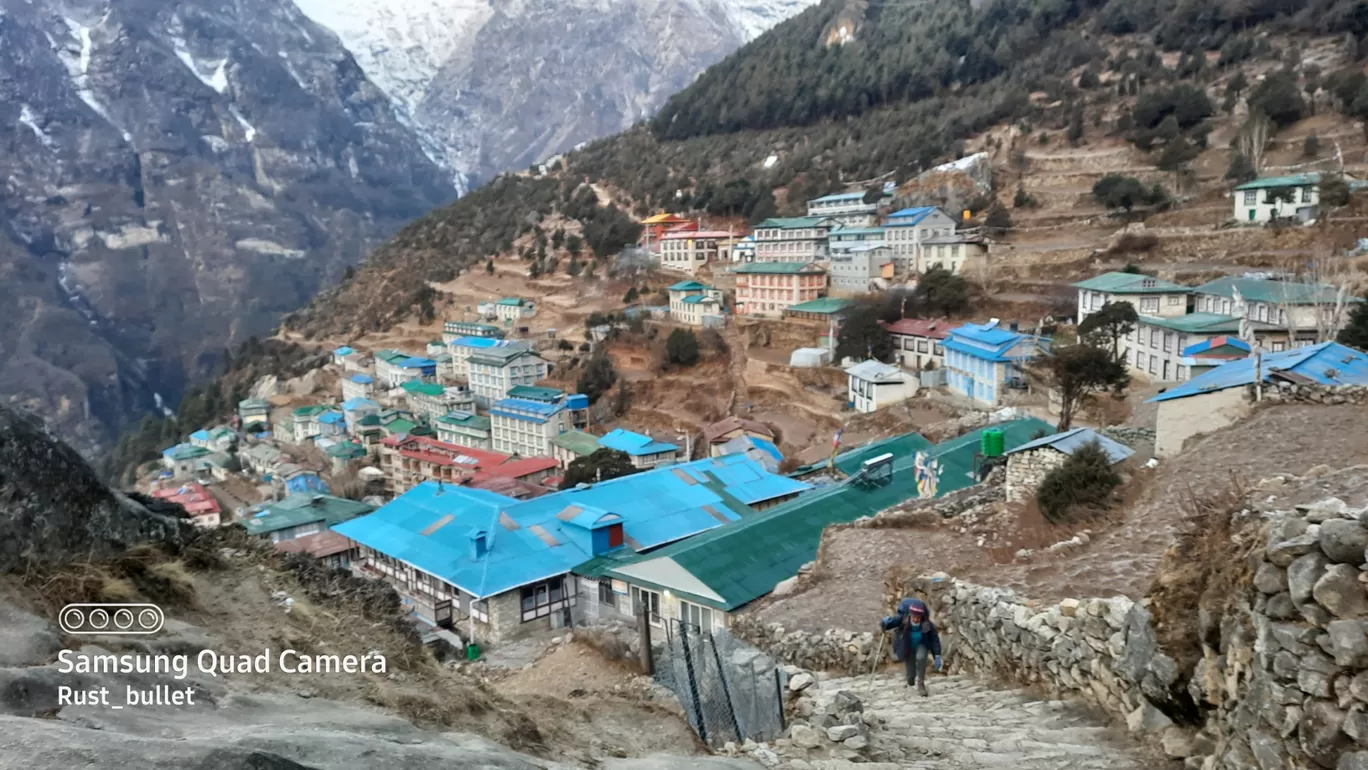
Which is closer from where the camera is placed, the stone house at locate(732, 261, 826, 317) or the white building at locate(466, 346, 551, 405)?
the stone house at locate(732, 261, 826, 317)

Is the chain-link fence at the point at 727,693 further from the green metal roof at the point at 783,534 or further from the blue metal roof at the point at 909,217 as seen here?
the blue metal roof at the point at 909,217

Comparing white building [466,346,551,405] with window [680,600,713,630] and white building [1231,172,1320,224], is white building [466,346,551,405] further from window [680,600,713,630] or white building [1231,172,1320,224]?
white building [1231,172,1320,224]

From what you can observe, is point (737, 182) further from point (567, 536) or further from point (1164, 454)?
point (1164, 454)

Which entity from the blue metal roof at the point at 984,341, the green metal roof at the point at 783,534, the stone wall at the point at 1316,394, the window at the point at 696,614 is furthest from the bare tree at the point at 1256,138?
the window at the point at 696,614

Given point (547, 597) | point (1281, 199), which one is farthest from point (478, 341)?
point (1281, 199)

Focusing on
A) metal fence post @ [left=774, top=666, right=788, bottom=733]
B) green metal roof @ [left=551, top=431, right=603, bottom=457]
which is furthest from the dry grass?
green metal roof @ [left=551, top=431, right=603, bottom=457]

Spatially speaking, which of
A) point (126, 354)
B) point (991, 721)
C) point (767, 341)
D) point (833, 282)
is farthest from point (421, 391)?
point (126, 354)
